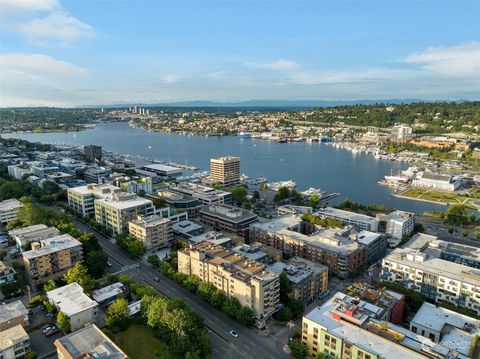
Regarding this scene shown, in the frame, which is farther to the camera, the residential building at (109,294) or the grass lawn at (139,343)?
the residential building at (109,294)

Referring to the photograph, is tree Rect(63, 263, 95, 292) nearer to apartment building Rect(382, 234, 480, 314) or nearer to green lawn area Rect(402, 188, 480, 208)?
apartment building Rect(382, 234, 480, 314)

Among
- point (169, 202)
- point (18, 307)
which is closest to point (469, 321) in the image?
point (18, 307)

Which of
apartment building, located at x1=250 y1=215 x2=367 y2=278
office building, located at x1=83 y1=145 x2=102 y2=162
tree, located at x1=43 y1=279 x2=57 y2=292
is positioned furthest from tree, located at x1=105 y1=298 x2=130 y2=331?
office building, located at x1=83 y1=145 x2=102 y2=162

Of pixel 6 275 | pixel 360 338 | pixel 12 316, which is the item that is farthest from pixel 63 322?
pixel 360 338

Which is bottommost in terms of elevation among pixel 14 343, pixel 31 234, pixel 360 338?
pixel 14 343

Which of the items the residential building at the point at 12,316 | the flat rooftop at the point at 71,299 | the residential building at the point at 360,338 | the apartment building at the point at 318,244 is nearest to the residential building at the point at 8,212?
the flat rooftop at the point at 71,299

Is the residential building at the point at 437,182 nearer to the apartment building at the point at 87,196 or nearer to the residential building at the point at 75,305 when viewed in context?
the apartment building at the point at 87,196

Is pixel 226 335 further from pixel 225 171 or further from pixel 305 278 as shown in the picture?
pixel 225 171
